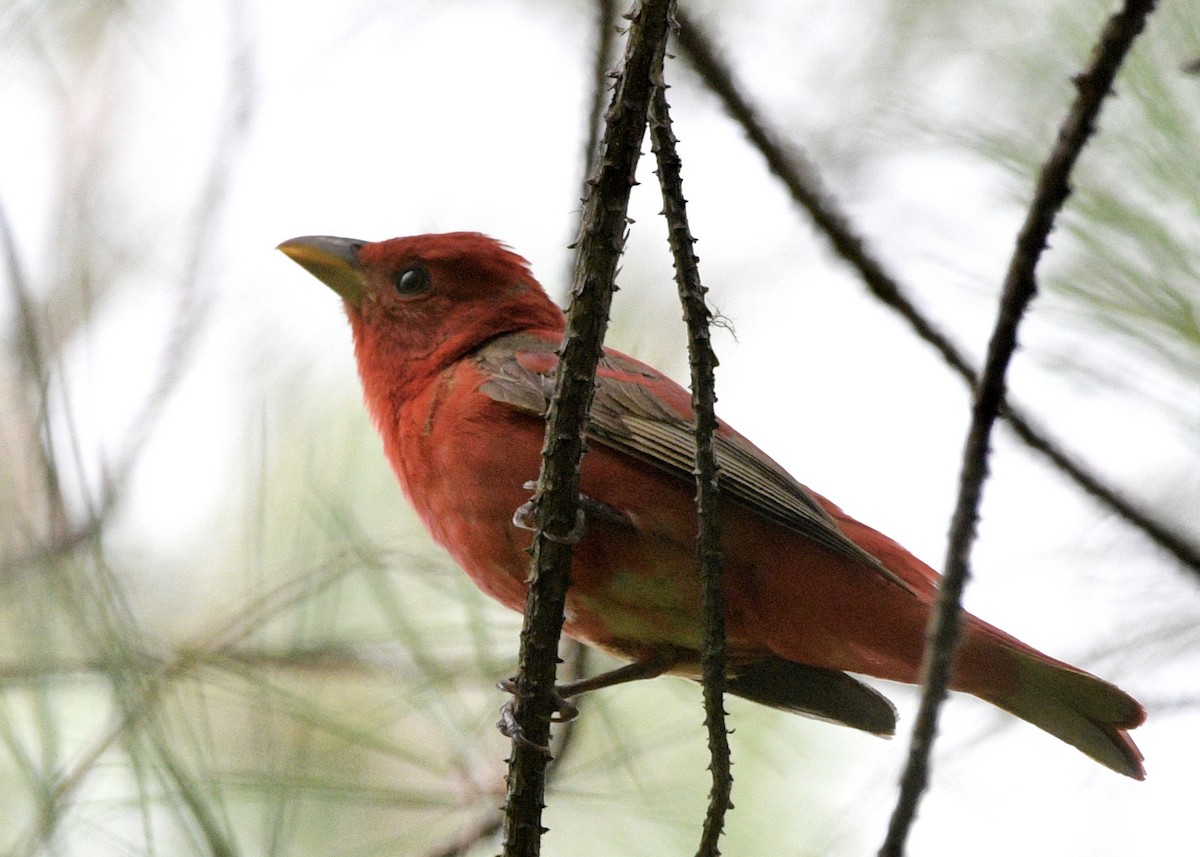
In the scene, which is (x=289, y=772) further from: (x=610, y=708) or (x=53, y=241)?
(x=53, y=241)

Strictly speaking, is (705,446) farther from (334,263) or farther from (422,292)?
(334,263)

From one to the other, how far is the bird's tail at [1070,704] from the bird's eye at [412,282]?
1879 millimetres

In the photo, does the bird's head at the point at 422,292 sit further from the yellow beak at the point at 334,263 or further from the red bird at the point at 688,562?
the red bird at the point at 688,562

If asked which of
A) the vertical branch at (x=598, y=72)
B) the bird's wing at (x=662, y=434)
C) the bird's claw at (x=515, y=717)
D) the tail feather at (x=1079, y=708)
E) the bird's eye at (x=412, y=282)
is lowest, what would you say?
the bird's claw at (x=515, y=717)

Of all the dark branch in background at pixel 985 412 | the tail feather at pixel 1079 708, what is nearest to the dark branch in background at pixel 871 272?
the tail feather at pixel 1079 708

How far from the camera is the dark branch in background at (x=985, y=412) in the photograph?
1.58 meters

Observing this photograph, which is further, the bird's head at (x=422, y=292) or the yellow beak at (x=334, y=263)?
the yellow beak at (x=334, y=263)

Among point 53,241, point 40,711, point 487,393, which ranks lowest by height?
point 40,711

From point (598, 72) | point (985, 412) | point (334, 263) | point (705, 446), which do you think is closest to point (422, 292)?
point (334, 263)

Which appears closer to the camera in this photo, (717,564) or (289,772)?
(717,564)

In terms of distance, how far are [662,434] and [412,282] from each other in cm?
111

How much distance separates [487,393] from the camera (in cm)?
337

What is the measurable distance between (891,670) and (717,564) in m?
1.09

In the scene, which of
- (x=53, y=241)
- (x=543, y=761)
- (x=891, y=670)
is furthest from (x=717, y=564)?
(x=53, y=241)
